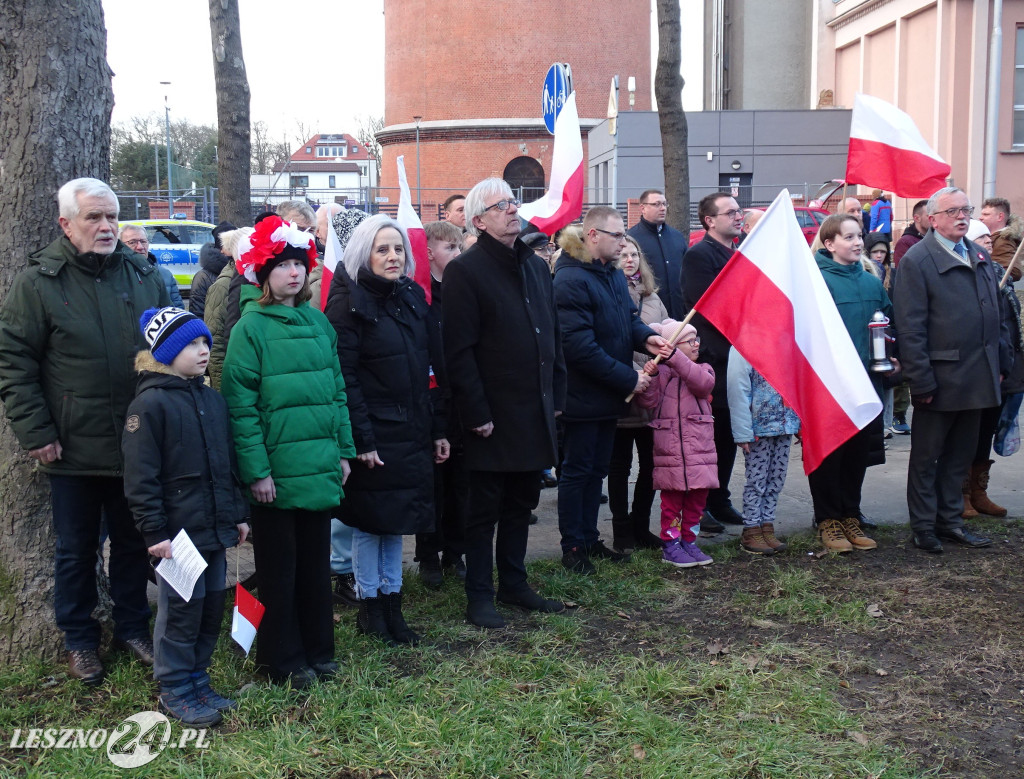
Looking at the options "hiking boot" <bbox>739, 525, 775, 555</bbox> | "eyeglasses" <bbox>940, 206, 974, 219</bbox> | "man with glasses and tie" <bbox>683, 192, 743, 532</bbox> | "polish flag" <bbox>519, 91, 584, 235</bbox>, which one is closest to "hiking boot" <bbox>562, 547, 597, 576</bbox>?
"hiking boot" <bbox>739, 525, 775, 555</bbox>

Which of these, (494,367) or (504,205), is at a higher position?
(504,205)

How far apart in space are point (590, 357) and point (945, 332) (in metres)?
2.35

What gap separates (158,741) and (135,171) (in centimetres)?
5052

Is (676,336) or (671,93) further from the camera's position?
(671,93)

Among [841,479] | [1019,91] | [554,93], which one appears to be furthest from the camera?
[1019,91]

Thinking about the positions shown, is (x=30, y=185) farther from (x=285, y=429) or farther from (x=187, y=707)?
(x=187, y=707)

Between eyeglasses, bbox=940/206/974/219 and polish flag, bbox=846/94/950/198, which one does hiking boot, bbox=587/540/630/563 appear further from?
polish flag, bbox=846/94/950/198

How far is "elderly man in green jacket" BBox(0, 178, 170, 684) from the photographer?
434 cm

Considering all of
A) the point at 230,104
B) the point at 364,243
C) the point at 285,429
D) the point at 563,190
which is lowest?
the point at 285,429

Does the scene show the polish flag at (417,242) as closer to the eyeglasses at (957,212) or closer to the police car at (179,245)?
the eyeglasses at (957,212)

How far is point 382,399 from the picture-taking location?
497 centimetres

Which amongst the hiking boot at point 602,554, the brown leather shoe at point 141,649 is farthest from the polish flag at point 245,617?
the hiking boot at point 602,554

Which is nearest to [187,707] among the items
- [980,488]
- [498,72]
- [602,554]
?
[602,554]

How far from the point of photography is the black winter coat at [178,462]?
4.01 metres
